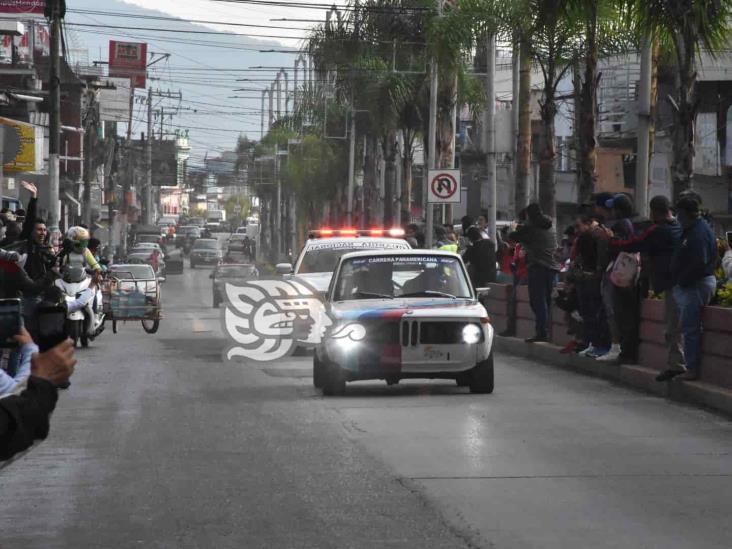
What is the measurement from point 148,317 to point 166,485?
67.9 feet

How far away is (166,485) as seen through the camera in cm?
998

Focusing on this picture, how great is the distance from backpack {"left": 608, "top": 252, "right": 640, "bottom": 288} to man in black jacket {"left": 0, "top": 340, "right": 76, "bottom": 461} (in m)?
12.8

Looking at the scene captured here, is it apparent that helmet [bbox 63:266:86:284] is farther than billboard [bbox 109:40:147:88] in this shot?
No

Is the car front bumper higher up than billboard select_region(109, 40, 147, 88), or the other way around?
billboard select_region(109, 40, 147, 88)

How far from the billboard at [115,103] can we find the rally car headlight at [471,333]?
303 ft

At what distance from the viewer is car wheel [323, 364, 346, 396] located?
16062 millimetres

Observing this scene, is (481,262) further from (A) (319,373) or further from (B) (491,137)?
(B) (491,137)

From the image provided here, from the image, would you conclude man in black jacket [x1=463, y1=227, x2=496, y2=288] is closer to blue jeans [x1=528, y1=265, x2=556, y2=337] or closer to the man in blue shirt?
blue jeans [x1=528, y1=265, x2=556, y2=337]

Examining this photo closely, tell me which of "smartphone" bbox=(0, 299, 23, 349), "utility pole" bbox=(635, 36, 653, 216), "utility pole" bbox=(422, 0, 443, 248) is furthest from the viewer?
"utility pole" bbox=(422, 0, 443, 248)

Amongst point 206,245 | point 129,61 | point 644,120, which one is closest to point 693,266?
point 644,120

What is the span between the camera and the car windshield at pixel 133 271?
119ft

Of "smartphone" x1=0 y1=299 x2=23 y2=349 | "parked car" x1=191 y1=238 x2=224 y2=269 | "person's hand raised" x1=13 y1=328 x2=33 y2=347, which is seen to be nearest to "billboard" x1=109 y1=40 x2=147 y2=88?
"parked car" x1=191 y1=238 x2=224 y2=269

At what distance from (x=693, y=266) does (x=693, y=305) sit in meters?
0.39

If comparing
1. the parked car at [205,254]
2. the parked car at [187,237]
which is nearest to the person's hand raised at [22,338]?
the parked car at [205,254]
